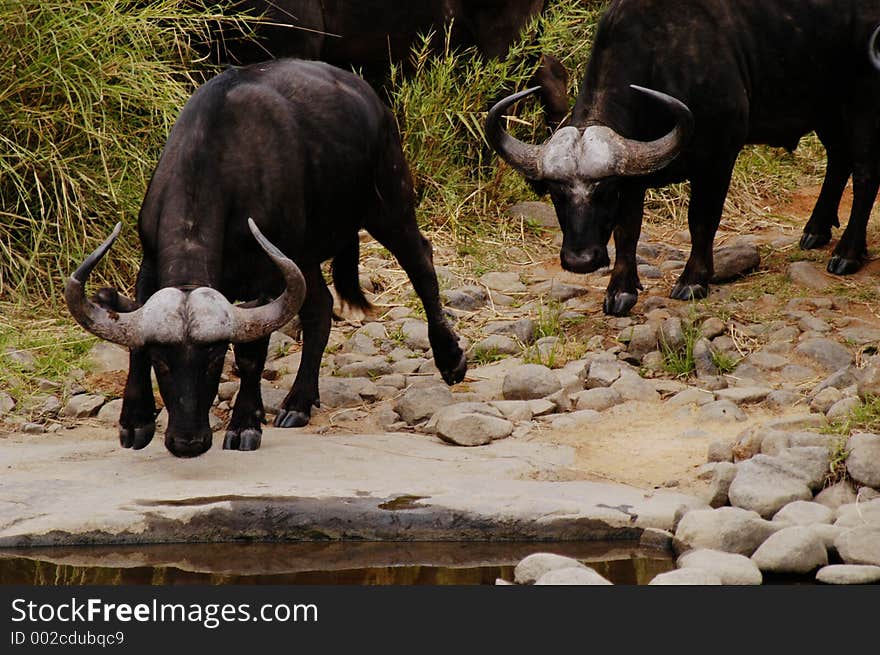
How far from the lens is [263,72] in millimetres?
7121

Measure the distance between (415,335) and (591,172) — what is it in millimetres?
1308

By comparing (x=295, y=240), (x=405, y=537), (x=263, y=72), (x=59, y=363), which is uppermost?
(x=263, y=72)

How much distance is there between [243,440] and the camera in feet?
22.3

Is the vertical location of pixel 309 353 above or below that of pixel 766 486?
below

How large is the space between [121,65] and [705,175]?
3.40 meters

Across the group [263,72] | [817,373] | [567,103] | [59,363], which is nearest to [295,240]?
[263,72]

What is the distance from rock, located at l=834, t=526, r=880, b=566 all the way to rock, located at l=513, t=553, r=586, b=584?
2.98 ft

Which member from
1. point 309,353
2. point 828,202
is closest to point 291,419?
point 309,353

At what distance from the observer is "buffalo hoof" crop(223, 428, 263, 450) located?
6.78 metres

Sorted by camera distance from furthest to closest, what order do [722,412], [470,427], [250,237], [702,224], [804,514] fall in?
[702,224] < [722,412] < [470,427] < [250,237] < [804,514]

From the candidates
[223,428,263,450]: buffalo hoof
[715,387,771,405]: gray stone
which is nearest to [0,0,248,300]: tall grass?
[223,428,263,450]: buffalo hoof

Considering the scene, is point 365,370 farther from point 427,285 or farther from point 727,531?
point 727,531

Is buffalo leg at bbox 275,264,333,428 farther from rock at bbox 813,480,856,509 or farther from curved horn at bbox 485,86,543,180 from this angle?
rock at bbox 813,480,856,509

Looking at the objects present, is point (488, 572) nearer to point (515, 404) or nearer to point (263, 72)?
point (515, 404)
